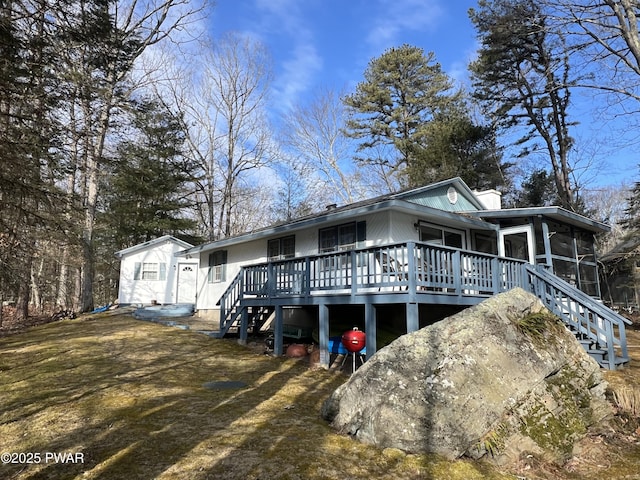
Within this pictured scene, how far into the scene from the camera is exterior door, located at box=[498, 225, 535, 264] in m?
11.5

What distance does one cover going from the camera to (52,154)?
7156 mm

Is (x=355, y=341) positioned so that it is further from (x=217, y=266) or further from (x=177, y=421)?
(x=217, y=266)

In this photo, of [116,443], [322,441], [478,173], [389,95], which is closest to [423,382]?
[322,441]

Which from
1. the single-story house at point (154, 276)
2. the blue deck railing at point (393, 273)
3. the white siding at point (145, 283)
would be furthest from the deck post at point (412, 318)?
the white siding at point (145, 283)

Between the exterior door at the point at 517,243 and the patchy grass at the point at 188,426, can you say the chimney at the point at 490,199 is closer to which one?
the exterior door at the point at 517,243

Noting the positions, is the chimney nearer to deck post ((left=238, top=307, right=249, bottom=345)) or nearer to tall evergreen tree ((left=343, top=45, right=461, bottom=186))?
deck post ((left=238, top=307, right=249, bottom=345))

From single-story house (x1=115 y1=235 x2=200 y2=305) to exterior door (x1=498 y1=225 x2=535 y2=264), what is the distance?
14.4 metres

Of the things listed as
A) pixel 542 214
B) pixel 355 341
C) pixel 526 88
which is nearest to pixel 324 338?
pixel 355 341

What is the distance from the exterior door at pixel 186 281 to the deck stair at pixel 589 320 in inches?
624

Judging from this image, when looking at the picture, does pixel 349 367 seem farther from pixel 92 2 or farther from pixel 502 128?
pixel 502 128

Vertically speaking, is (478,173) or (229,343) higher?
(478,173)

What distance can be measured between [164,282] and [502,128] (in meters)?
20.7

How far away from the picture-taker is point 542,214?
11109mm

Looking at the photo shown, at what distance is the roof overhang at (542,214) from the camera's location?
35.9 ft
